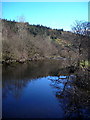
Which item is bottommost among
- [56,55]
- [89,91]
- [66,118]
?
[66,118]

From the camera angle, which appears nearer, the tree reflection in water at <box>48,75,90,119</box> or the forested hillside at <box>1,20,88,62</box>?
the tree reflection in water at <box>48,75,90,119</box>

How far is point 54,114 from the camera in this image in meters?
5.58

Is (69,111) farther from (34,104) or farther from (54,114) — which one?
(34,104)

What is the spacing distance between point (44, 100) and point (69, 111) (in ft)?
5.44

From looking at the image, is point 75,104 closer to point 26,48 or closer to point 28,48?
point 26,48

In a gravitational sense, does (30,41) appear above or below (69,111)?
above

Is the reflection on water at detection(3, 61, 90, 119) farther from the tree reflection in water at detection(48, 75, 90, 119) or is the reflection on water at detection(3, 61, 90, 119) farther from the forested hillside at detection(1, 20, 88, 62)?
the forested hillside at detection(1, 20, 88, 62)

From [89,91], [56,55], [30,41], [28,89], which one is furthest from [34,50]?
[89,91]

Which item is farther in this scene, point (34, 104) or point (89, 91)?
point (89, 91)

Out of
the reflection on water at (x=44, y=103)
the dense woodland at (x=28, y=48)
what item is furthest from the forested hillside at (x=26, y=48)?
the reflection on water at (x=44, y=103)

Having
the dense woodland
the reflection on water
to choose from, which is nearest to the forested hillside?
the dense woodland

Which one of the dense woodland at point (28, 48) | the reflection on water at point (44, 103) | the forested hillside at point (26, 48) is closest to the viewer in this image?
the reflection on water at point (44, 103)

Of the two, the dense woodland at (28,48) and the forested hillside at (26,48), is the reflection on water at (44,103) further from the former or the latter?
the forested hillside at (26,48)

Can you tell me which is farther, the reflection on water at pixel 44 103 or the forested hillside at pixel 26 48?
the forested hillside at pixel 26 48
